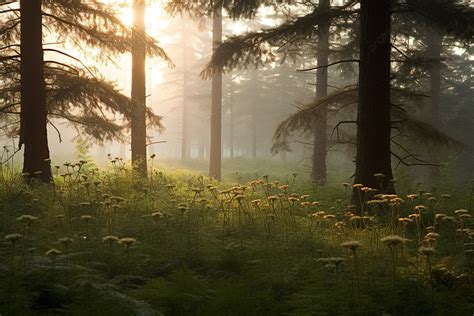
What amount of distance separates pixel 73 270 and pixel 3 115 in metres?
9.27

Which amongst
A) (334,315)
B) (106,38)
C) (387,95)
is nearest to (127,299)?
(334,315)

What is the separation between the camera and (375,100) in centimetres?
763

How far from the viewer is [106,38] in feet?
35.4

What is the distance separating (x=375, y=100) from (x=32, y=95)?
295 inches

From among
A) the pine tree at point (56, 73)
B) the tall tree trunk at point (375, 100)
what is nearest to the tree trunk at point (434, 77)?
the tall tree trunk at point (375, 100)

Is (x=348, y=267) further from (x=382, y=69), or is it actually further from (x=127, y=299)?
(x=382, y=69)

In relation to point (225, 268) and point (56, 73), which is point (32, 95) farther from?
point (225, 268)

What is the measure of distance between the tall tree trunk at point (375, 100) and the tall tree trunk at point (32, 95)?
7015 millimetres

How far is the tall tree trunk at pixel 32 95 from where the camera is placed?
9.27 metres

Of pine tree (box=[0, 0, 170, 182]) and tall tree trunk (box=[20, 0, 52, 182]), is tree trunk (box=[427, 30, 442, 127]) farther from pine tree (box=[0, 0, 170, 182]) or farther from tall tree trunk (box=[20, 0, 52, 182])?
tall tree trunk (box=[20, 0, 52, 182])

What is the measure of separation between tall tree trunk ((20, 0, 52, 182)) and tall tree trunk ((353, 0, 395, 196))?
7.01 metres

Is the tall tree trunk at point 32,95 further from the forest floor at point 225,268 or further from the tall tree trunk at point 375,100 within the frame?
the tall tree trunk at point 375,100

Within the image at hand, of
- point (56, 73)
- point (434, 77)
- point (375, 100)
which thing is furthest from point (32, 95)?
point (434, 77)

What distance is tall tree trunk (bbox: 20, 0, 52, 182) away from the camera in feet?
30.4
